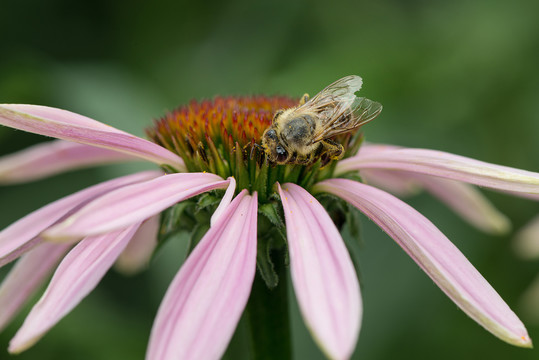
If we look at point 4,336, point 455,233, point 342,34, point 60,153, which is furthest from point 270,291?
point 342,34

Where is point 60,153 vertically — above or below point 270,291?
above

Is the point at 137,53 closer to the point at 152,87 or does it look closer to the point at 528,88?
the point at 152,87

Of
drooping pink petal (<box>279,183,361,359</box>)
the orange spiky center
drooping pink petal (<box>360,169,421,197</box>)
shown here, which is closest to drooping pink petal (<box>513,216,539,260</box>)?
drooping pink petal (<box>360,169,421,197</box>)

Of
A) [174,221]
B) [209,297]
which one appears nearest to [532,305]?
[174,221]

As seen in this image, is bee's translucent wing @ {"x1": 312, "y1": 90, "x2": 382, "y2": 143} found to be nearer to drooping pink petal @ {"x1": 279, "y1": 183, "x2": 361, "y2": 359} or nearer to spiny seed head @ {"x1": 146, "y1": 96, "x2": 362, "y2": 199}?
spiny seed head @ {"x1": 146, "y1": 96, "x2": 362, "y2": 199}

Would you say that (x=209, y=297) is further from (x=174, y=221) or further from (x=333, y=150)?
(x=333, y=150)
